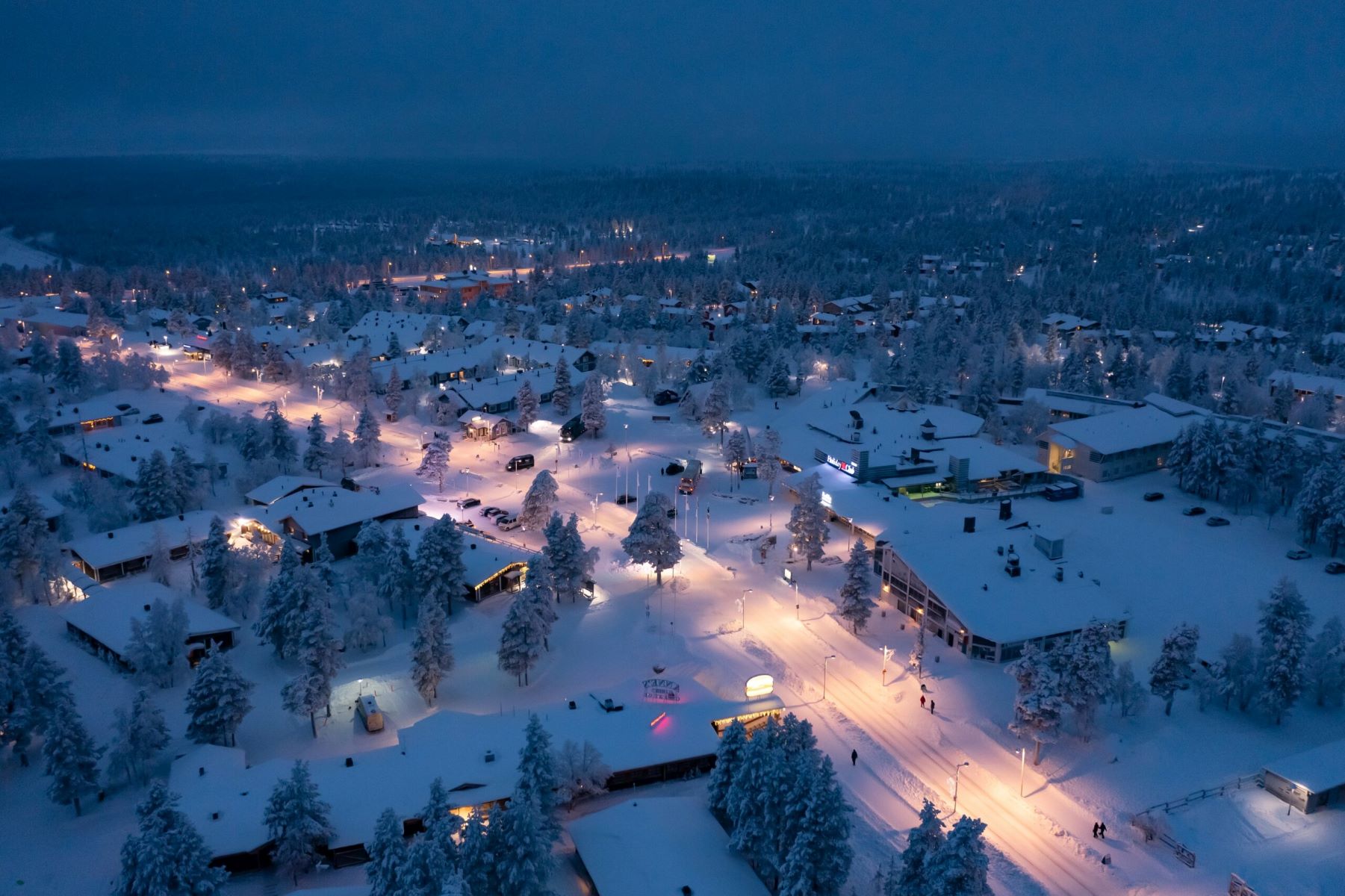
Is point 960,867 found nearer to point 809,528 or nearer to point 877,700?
point 877,700

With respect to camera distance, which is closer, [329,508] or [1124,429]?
[329,508]

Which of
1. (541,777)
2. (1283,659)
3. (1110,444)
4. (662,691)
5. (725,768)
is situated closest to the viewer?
(541,777)

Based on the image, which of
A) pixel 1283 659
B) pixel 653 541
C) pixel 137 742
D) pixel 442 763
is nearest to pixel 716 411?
pixel 653 541

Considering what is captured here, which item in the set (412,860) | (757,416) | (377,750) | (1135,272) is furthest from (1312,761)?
(1135,272)

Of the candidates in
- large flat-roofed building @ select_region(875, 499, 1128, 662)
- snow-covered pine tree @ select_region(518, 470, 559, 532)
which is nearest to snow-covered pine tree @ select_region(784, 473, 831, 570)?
large flat-roofed building @ select_region(875, 499, 1128, 662)

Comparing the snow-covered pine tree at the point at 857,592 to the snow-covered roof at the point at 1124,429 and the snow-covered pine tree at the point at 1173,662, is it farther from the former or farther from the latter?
the snow-covered roof at the point at 1124,429

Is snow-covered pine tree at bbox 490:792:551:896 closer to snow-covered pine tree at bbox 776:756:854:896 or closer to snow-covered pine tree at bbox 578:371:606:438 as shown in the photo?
snow-covered pine tree at bbox 776:756:854:896
